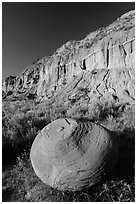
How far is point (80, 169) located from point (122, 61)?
17.9 metres

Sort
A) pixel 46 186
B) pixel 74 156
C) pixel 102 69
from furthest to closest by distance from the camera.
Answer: pixel 102 69
pixel 46 186
pixel 74 156

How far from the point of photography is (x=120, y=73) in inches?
691

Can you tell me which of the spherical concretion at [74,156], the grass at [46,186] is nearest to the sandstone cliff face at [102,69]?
the grass at [46,186]

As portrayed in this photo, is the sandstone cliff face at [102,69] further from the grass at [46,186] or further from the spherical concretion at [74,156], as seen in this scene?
the spherical concretion at [74,156]

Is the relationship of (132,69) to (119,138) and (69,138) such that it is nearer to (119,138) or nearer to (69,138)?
(119,138)

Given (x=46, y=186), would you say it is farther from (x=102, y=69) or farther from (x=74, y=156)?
(x=102, y=69)

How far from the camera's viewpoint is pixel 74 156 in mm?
2785

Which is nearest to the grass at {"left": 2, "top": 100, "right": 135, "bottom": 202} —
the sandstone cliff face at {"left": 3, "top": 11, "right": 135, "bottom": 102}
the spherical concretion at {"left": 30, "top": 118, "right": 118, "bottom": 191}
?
the spherical concretion at {"left": 30, "top": 118, "right": 118, "bottom": 191}

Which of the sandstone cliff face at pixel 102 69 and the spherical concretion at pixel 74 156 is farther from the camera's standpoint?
the sandstone cliff face at pixel 102 69

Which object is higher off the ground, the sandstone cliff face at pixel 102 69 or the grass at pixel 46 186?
the sandstone cliff face at pixel 102 69

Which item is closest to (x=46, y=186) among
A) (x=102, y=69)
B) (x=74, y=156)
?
(x=74, y=156)

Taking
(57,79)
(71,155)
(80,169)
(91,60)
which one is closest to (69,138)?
(71,155)

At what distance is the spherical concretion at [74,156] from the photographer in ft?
8.87

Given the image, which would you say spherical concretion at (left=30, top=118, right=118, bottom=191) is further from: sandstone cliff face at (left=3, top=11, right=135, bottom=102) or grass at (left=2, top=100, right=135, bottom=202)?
sandstone cliff face at (left=3, top=11, right=135, bottom=102)
